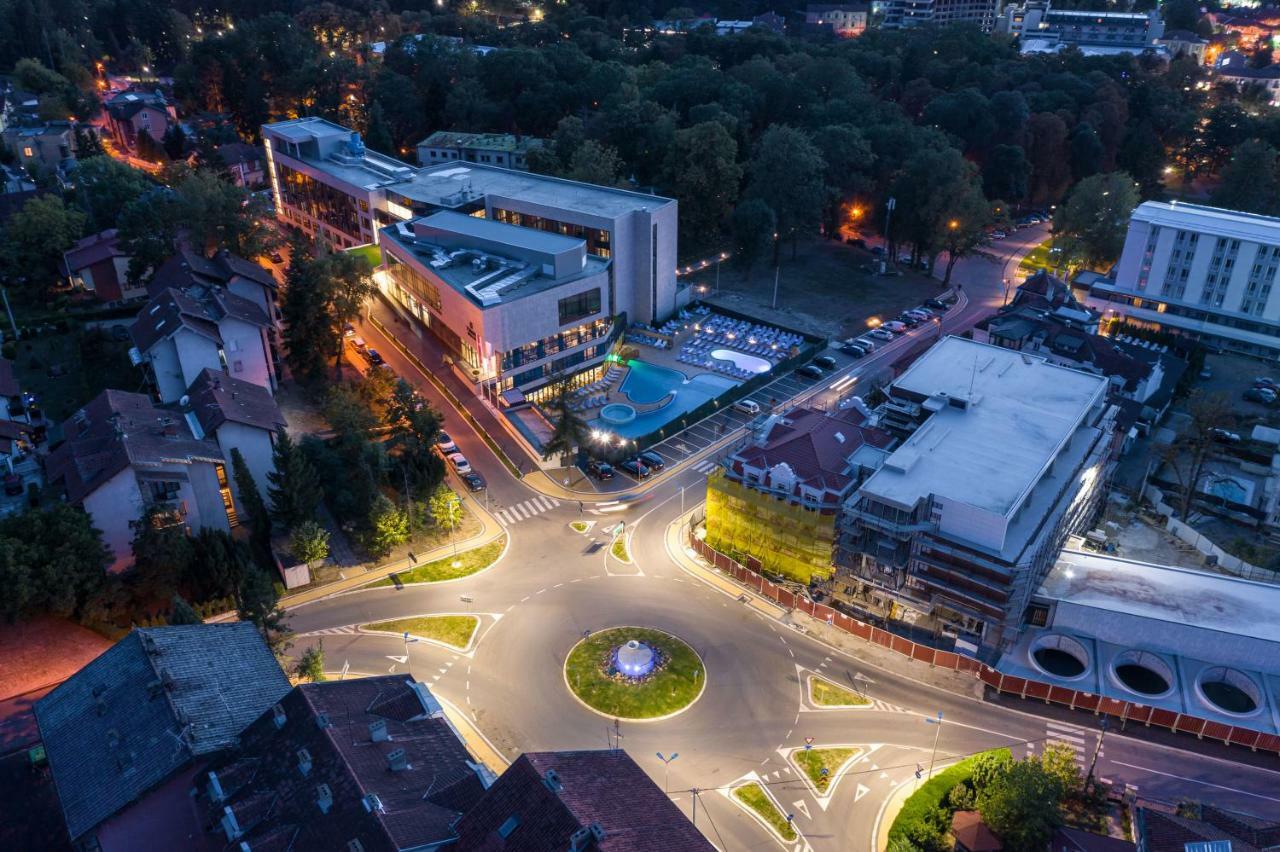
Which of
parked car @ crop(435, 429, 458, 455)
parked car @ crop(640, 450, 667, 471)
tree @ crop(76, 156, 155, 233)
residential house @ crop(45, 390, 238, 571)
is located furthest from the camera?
tree @ crop(76, 156, 155, 233)

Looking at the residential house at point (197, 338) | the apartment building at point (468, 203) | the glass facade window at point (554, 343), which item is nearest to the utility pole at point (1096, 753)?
the glass facade window at point (554, 343)

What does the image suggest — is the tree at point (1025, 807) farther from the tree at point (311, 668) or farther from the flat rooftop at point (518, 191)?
the flat rooftop at point (518, 191)

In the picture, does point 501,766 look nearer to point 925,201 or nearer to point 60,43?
point 925,201

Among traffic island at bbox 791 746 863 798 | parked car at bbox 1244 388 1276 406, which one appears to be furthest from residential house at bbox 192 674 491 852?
parked car at bbox 1244 388 1276 406

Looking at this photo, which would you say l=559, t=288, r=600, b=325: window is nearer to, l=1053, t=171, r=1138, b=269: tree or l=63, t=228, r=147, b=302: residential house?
l=63, t=228, r=147, b=302: residential house

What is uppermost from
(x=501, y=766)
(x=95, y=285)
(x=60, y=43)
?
(x=60, y=43)

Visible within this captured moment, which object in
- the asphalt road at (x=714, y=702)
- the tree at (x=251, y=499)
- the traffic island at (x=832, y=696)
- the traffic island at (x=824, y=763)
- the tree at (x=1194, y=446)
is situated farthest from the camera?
the tree at (x=1194, y=446)

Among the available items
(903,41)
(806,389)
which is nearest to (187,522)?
(806,389)
